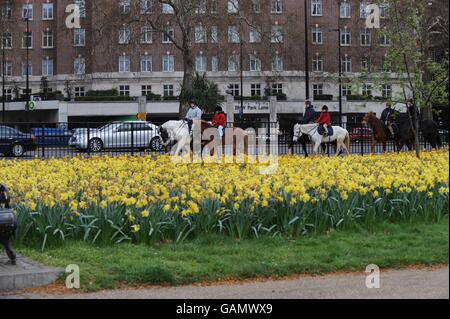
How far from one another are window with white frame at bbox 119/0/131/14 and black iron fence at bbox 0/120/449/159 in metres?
12.8

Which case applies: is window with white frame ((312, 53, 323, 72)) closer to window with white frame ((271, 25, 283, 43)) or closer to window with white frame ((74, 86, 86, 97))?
window with white frame ((74, 86, 86, 97))

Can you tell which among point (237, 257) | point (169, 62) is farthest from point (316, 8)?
point (237, 257)

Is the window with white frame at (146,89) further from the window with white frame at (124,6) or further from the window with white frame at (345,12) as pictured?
the window with white frame at (124,6)

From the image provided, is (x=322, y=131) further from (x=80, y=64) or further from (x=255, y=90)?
(x=255, y=90)

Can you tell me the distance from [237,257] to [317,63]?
7510 cm

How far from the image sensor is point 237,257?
8.79m

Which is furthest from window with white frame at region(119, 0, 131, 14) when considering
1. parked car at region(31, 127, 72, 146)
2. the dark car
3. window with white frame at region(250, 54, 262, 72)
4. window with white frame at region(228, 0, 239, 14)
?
parked car at region(31, 127, 72, 146)

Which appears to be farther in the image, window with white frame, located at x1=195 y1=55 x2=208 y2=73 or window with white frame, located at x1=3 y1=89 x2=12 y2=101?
window with white frame, located at x1=3 y1=89 x2=12 y2=101

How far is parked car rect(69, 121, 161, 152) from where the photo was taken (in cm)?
2747

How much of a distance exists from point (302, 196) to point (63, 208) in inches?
143

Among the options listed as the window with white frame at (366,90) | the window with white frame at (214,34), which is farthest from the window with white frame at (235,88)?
the window with white frame at (366,90)

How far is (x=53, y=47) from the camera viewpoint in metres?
86.7

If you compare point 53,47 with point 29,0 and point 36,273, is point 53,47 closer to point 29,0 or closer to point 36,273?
point 29,0
